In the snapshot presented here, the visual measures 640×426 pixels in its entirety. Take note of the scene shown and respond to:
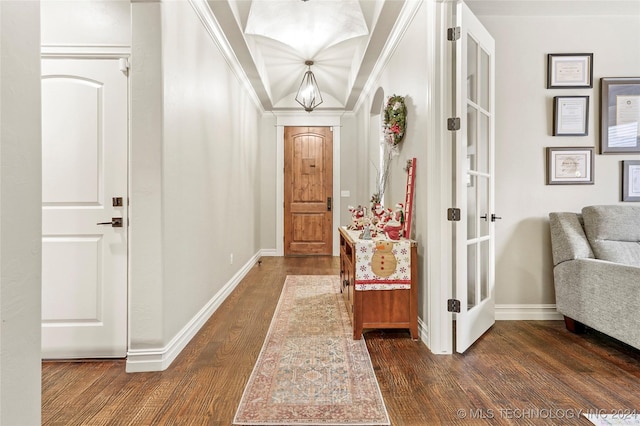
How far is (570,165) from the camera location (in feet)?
9.32

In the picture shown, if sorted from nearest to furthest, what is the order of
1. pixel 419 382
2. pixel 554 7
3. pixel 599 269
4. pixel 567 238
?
pixel 419 382, pixel 599 269, pixel 567 238, pixel 554 7

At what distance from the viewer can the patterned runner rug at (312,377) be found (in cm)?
154

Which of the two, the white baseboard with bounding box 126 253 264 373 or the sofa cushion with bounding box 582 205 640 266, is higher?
the sofa cushion with bounding box 582 205 640 266

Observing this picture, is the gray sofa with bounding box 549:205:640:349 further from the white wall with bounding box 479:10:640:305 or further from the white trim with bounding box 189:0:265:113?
the white trim with bounding box 189:0:265:113

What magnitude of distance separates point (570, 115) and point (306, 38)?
278 cm

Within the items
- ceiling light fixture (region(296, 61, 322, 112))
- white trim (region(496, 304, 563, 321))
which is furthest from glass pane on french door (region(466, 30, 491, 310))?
ceiling light fixture (region(296, 61, 322, 112))

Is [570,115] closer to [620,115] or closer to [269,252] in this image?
[620,115]

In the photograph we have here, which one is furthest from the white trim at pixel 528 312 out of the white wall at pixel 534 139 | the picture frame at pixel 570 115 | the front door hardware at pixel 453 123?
the front door hardware at pixel 453 123

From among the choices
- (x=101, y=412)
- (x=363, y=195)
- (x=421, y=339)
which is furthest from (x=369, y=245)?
(x=363, y=195)

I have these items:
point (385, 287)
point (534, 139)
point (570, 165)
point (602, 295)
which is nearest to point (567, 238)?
point (602, 295)

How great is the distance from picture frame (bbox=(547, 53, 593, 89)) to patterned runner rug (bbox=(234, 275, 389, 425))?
2.65 meters

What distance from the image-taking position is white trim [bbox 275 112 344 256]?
596 centimetres

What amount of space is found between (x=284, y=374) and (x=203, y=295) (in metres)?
1.16

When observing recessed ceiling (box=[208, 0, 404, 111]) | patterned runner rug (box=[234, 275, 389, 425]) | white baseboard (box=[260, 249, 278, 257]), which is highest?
recessed ceiling (box=[208, 0, 404, 111])
